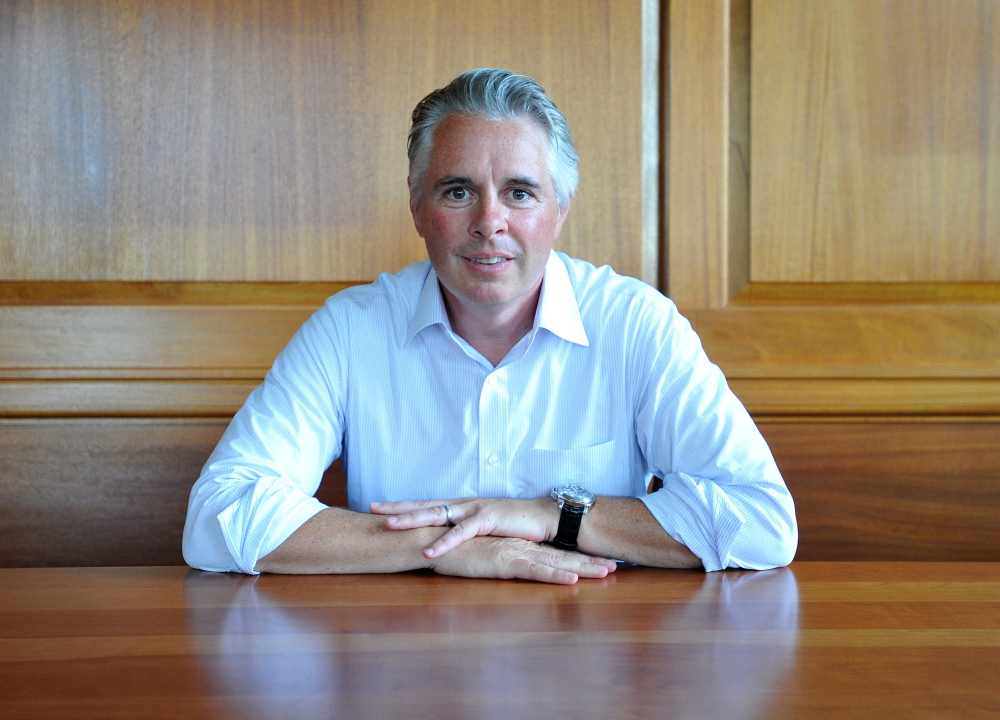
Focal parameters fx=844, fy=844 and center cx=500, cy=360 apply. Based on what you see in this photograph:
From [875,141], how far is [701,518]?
1176 mm

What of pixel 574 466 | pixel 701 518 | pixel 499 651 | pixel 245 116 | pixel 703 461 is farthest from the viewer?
pixel 245 116

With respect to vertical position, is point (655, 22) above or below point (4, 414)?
above

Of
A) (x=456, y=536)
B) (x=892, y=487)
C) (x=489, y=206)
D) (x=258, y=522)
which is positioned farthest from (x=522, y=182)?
(x=892, y=487)

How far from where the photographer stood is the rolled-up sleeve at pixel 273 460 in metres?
1.34

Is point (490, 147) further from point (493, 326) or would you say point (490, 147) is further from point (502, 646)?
point (502, 646)

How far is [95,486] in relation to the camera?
1995 millimetres

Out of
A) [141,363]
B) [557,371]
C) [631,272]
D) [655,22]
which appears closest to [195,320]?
[141,363]

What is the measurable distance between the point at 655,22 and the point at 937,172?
77cm

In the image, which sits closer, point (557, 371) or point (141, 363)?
point (557, 371)

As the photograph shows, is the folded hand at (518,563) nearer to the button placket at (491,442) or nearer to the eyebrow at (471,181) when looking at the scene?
the button placket at (491,442)

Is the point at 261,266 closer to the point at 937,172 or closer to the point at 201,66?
the point at 201,66

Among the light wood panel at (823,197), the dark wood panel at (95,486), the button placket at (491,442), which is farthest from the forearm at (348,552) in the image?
the light wood panel at (823,197)

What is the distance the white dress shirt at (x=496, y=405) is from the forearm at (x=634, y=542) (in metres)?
0.12

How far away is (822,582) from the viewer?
125cm
